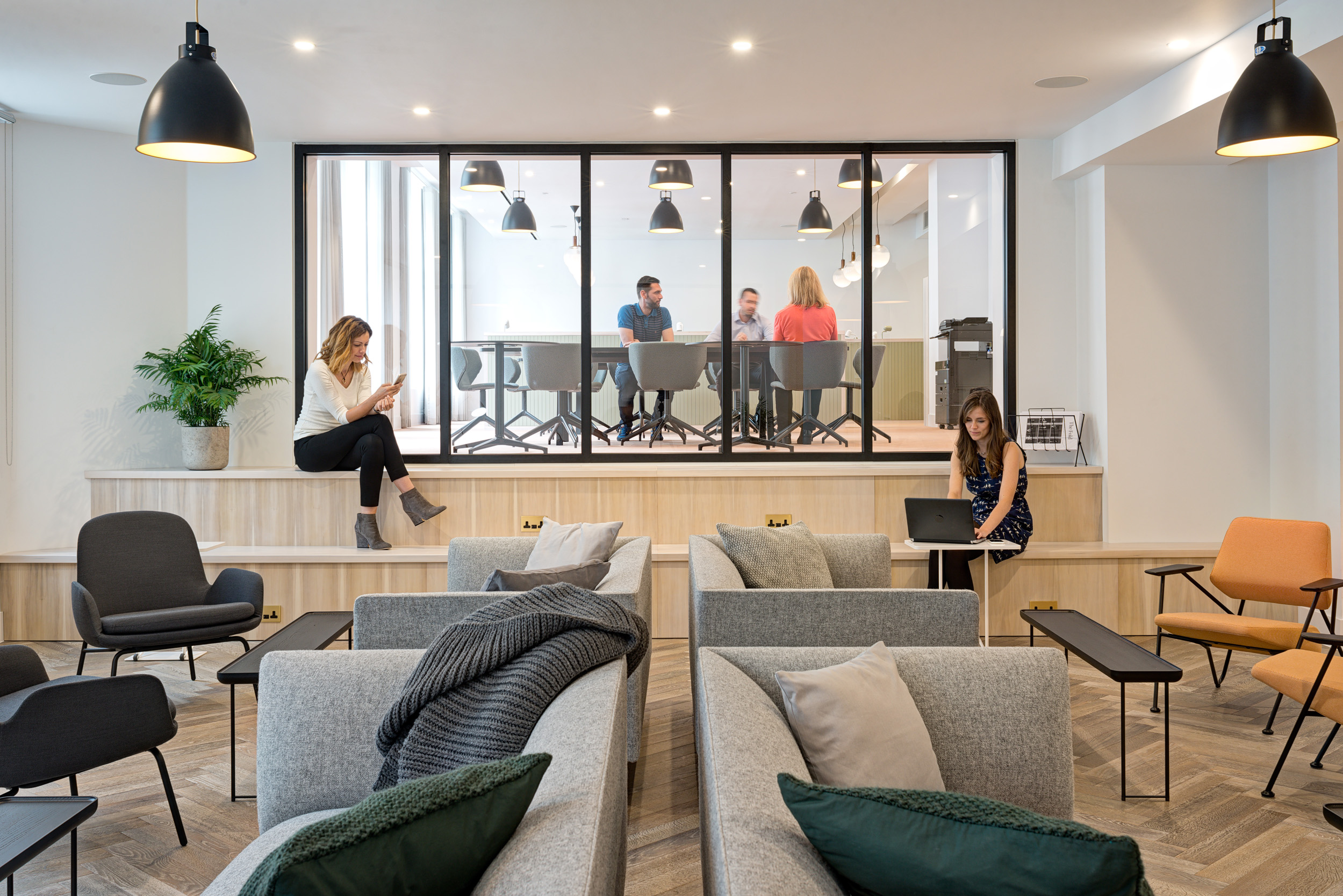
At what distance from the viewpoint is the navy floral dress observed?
5.00 metres

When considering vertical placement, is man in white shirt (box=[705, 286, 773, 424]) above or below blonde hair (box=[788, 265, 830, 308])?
below

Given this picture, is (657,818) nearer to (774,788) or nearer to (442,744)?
(442,744)

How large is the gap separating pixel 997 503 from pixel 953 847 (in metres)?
4.06

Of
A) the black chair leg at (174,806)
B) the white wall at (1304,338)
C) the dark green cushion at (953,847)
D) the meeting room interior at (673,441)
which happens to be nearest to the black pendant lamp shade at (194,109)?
the meeting room interior at (673,441)

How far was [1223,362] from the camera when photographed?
5633 mm

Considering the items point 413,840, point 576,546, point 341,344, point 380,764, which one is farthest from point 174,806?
point 341,344

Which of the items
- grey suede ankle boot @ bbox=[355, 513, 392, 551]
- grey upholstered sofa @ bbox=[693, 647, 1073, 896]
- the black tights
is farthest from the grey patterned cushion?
grey suede ankle boot @ bbox=[355, 513, 392, 551]

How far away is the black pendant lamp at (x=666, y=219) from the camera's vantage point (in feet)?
20.7

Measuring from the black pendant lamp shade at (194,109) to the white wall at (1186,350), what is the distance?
16.6ft

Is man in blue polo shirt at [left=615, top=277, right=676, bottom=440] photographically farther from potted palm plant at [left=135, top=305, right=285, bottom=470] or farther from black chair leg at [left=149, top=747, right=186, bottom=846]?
black chair leg at [left=149, top=747, right=186, bottom=846]

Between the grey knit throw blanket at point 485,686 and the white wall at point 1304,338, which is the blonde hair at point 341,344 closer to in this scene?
the grey knit throw blanket at point 485,686

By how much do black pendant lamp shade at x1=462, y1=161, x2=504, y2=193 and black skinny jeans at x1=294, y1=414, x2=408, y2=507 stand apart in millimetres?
1835

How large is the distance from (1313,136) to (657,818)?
3209 mm

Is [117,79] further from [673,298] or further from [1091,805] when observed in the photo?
[1091,805]
